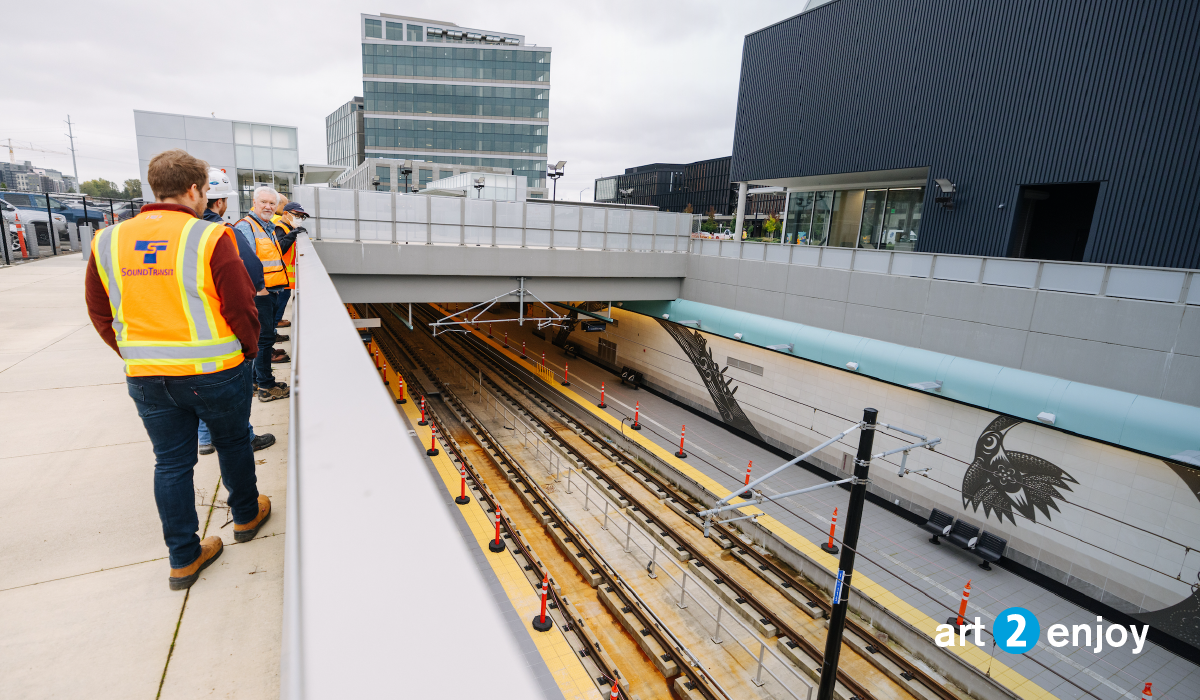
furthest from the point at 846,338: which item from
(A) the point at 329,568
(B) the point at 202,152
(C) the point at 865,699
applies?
(B) the point at 202,152

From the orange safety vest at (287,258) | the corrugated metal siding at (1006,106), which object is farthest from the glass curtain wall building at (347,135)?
the orange safety vest at (287,258)

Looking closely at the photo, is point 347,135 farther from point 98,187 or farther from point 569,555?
point 98,187

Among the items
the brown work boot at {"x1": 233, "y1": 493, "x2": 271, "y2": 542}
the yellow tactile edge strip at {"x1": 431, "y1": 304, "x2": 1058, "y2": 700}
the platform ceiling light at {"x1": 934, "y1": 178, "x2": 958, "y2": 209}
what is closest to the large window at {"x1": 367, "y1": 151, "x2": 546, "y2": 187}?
the platform ceiling light at {"x1": 934, "y1": 178, "x2": 958, "y2": 209}

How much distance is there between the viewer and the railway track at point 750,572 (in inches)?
360

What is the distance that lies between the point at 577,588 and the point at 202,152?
79.7 ft

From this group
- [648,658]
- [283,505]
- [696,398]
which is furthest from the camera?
[696,398]

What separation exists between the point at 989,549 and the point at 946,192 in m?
10.1

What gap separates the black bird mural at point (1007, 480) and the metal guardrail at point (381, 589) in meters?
13.9

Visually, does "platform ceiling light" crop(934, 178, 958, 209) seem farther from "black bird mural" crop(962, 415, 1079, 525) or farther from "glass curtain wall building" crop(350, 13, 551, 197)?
"glass curtain wall building" crop(350, 13, 551, 197)

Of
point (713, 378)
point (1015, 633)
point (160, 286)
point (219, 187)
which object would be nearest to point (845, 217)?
point (713, 378)

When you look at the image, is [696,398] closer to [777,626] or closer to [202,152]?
[777,626]

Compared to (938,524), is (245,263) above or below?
above

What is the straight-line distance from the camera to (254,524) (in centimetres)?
319

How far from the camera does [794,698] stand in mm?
8719
